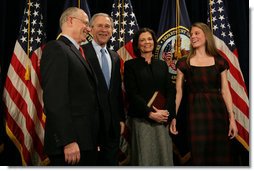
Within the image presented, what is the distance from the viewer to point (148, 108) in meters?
2.25

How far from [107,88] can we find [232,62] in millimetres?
1338

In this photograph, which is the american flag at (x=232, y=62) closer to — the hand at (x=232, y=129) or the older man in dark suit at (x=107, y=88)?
the hand at (x=232, y=129)

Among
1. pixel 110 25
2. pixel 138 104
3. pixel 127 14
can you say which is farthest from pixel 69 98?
pixel 127 14

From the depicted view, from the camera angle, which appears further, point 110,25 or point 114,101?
point 110,25

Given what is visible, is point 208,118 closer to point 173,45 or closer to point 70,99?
point 173,45

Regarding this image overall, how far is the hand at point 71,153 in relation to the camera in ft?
5.38

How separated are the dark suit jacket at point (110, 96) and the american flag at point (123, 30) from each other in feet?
2.02

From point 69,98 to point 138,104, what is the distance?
670 mm

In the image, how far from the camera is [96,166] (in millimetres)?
2029

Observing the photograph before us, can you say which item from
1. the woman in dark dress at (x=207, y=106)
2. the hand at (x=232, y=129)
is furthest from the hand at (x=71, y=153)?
the hand at (x=232, y=129)

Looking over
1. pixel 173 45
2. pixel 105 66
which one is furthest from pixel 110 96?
pixel 173 45

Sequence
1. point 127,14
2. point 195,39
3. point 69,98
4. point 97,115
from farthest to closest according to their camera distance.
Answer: point 127,14, point 195,39, point 97,115, point 69,98

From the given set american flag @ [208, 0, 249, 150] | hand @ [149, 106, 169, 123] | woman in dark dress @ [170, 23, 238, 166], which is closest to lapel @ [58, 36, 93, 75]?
hand @ [149, 106, 169, 123]

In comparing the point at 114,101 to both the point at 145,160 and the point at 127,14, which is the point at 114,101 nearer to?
the point at 145,160
